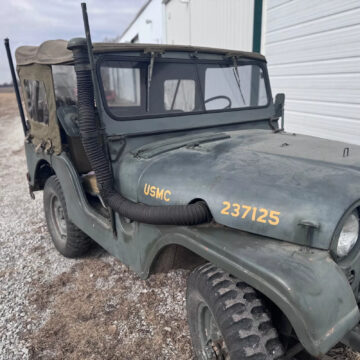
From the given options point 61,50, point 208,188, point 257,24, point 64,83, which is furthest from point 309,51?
point 208,188

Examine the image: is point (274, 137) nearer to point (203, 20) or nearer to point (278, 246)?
point (278, 246)

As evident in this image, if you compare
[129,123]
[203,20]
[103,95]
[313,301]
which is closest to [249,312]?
[313,301]

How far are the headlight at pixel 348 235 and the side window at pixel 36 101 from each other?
2.68 meters

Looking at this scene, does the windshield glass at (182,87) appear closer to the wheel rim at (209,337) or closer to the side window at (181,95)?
the side window at (181,95)

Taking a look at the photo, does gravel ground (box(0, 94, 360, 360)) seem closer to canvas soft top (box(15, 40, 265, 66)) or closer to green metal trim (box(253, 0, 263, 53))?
canvas soft top (box(15, 40, 265, 66))

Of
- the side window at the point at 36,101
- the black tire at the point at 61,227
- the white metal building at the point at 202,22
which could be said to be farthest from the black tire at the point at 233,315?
the white metal building at the point at 202,22

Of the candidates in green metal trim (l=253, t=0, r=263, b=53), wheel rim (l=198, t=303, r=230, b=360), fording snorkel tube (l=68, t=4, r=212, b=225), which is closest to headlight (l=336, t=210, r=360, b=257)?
wheel rim (l=198, t=303, r=230, b=360)

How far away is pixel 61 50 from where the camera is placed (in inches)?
108

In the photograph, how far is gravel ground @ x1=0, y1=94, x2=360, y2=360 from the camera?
2.37 meters

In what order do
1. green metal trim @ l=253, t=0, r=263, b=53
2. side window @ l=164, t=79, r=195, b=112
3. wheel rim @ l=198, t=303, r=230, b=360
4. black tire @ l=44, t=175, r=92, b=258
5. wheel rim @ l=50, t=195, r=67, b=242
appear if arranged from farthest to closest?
1. green metal trim @ l=253, t=0, r=263, b=53
2. wheel rim @ l=50, t=195, r=67, b=242
3. black tire @ l=44, t=175, r=92, b=258
4. side window @ l=164, t=79, r=195, b=112
5. wheel rim @ l=198, t=303, r=230, b=360

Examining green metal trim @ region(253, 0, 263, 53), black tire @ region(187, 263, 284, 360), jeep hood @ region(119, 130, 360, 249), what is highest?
green metal trim @ region(253, 0, 263, 53)

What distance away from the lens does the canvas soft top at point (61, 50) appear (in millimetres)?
2473

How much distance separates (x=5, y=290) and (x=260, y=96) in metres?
3.08

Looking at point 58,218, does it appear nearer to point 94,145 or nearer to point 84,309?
point 84,309
